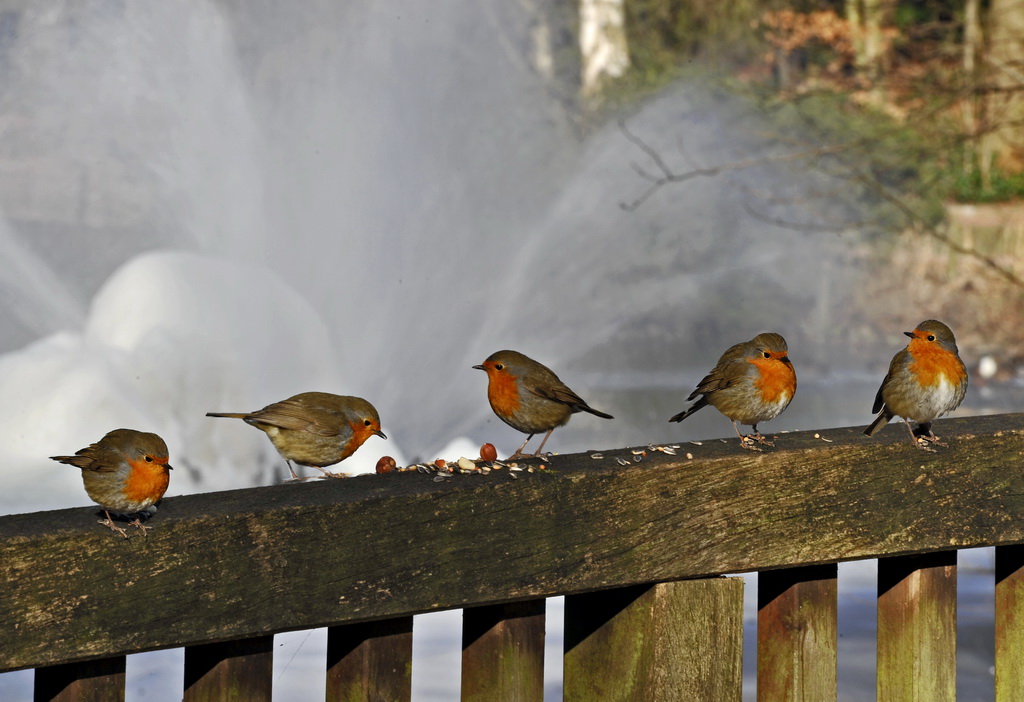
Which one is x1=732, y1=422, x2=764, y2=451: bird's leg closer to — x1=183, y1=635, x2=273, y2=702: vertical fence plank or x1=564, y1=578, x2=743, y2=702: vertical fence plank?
x1=564, y1=578, x2=743, y2=702: vertical fence plank

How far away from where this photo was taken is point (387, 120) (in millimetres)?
10445

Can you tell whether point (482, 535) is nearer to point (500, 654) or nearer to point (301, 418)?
point (500, 654)

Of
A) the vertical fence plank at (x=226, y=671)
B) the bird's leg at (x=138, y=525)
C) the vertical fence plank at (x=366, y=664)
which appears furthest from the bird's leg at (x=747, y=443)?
the bird's leg at (x=138, y=525)

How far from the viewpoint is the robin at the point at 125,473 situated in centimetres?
140

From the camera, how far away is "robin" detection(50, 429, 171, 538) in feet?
4.59

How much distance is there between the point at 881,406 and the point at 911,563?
12.1 inches

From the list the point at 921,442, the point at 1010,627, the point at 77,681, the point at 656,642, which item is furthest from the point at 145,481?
the point at 1010,627

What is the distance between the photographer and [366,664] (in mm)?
1542

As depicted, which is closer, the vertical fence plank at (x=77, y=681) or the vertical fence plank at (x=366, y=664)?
the vertical fence plank at (x=77, y=681)

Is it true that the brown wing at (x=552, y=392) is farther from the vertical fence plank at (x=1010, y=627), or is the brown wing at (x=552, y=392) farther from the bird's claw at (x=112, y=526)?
the bird's claw at (x=112, y=526)

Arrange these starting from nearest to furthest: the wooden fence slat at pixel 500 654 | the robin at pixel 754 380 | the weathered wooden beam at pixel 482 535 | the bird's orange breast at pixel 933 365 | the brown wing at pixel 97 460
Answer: the weathered wooden beam at pixel 482 535 < the brown wing at pixel 97 460 < the wooden fence slat at pixel 500 654 < the bird's orange breast at pixel 933 365 < the robin at pixel 754 380

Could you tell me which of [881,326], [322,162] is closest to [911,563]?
[322,162]

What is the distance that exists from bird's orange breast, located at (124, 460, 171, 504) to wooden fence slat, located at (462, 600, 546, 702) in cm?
42

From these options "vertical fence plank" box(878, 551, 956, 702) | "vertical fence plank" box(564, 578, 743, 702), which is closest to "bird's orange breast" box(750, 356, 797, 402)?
"vertical fence plank" box(878, 551, 956, 702)
